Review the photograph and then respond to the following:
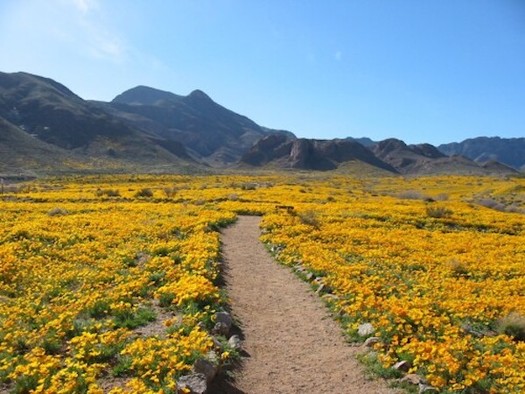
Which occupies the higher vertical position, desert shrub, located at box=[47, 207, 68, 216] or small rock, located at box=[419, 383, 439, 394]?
small rock, located at box=[419, 383, 439, 394]

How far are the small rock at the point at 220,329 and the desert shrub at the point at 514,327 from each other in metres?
6.66

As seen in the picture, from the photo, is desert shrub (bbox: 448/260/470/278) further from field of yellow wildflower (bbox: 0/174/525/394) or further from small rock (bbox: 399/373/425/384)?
small rock (bbox: 399/373/425/384)

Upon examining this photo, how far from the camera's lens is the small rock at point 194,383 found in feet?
28.2

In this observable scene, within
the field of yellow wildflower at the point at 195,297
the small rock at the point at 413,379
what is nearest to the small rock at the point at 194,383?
the field of yellow wildflower at the point at 195,297

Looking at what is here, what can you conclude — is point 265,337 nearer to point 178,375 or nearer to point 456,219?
point 178,375

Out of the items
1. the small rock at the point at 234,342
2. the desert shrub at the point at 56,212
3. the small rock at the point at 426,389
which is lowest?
the desert shrub at the point at 56,212

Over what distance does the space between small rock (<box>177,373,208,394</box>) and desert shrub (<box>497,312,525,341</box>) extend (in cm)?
766

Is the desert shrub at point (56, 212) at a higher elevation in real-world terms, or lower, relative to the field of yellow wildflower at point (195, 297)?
lower

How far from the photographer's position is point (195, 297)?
1312 centimetres

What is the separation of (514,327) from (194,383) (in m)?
8.06

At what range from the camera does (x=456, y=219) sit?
37125 mm

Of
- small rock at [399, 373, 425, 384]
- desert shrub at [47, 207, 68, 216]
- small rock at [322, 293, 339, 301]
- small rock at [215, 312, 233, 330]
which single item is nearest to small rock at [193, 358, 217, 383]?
small rock at [215, 312, 233, 330]

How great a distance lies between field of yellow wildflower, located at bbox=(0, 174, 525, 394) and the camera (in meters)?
9.43

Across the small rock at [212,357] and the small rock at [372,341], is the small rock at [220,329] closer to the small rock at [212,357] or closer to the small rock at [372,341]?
the small rock at [212,357]
